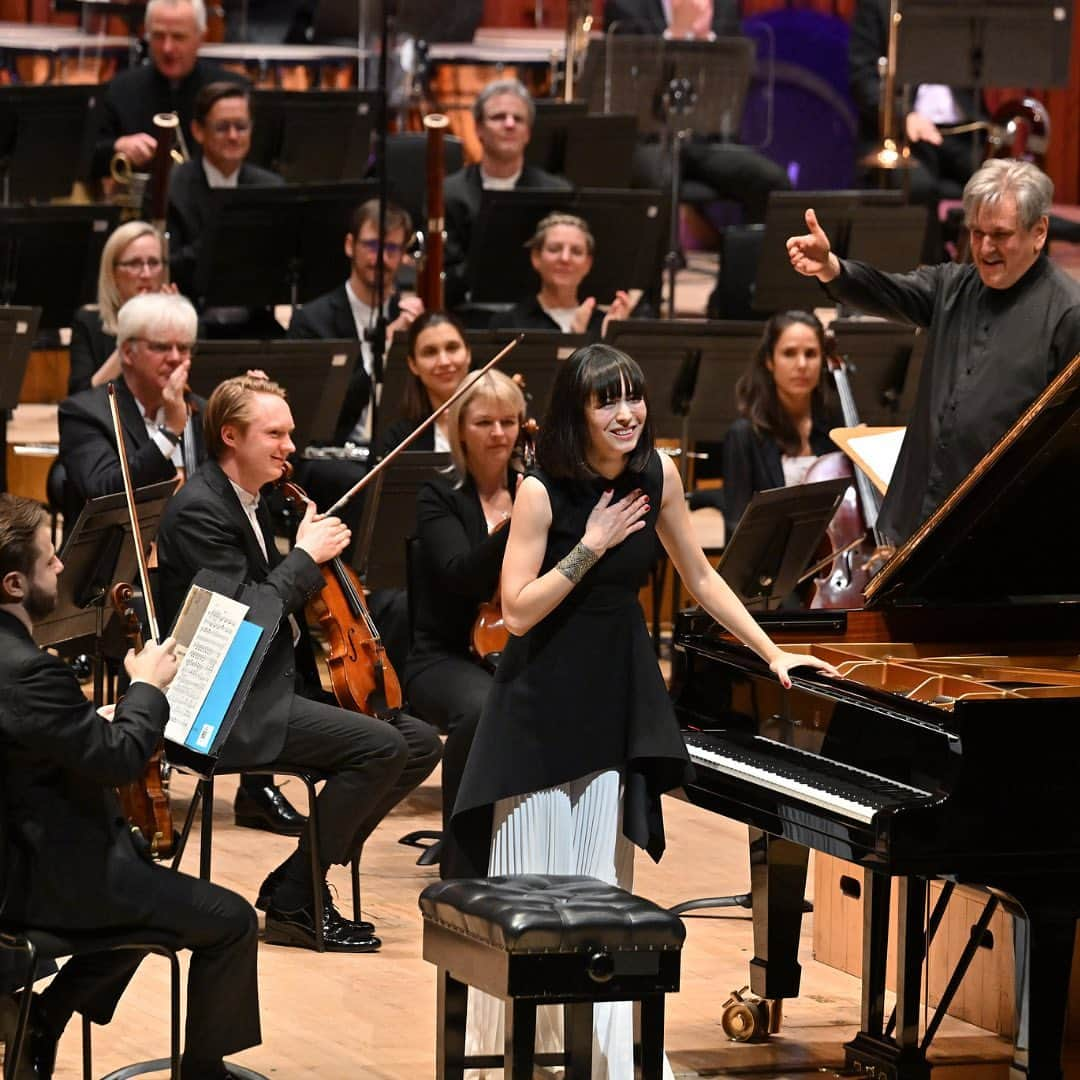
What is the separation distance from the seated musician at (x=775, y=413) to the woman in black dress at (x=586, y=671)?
246 cm

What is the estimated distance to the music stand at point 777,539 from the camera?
4.64m

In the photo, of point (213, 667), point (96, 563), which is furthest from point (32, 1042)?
point (96, 563)

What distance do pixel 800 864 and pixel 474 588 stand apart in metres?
1.12

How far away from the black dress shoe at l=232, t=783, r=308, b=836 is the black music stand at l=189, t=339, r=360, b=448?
3.27 feet

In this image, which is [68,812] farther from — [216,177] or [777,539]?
[216,177]

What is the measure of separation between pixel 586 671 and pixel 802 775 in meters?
0.35

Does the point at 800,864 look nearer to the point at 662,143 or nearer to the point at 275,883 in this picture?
the point at 275,883

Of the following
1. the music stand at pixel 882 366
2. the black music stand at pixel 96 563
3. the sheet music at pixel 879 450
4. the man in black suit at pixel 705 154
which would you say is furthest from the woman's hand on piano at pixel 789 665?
the man in black suit at pixel 705 154

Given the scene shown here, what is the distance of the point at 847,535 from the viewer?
212 inches

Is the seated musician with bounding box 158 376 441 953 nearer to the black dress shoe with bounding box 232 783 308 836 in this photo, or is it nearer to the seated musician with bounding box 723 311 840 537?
the black dress shoe with bounding box 232 783 308 836

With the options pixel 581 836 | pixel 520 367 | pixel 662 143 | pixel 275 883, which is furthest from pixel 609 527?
pixel 662 143

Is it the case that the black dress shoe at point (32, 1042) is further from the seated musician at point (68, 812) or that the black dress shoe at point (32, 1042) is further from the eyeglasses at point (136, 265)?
the eyeglasses at point (136, 265)

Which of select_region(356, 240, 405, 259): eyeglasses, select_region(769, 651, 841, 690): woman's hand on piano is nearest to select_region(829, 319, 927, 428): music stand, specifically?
select_region(356, 240, 405, 259): eyeglasses

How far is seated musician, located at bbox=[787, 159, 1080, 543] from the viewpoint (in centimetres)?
382
